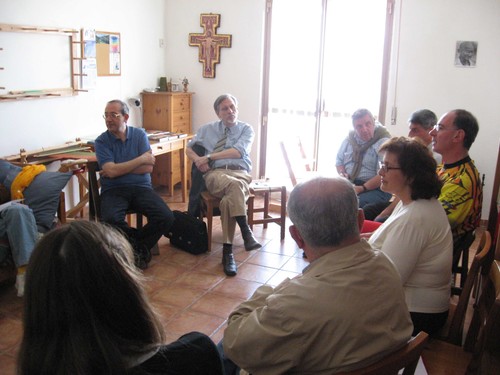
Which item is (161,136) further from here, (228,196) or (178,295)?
(178,295)

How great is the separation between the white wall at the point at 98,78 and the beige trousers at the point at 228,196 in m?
1.55

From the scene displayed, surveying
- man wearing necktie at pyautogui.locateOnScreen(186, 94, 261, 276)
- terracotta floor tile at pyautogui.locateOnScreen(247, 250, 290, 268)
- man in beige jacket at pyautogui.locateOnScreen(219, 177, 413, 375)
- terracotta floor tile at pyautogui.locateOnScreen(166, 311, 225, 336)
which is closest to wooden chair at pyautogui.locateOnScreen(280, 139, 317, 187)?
man wearing necktie at pyautogui.locateOnScreen(186, 94, 261, 276)

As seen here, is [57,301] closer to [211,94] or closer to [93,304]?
[93,304]

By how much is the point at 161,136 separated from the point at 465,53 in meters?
3.10

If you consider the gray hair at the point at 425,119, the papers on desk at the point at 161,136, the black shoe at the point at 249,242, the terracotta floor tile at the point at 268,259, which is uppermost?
the gray hair at the point at 425,119

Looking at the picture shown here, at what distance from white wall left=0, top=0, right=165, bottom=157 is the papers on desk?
0.43m

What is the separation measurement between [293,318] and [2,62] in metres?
3.54

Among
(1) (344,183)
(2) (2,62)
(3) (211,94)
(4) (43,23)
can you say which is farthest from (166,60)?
(1) (344,183)

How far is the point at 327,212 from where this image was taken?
1333mm

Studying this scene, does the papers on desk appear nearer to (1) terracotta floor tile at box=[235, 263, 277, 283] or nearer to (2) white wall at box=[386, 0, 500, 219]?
(1) terracotta floor tile at box=[235, 263, 277, 283]

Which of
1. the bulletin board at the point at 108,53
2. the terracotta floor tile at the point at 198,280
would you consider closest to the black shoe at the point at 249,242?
the terracotta floor tile at the point at 198,280

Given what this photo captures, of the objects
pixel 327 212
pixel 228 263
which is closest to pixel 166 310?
pixel 228 263

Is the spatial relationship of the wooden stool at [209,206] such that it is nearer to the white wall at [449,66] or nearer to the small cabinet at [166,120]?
the small cabinet at [166,120]

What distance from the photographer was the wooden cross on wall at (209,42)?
18.4ft
